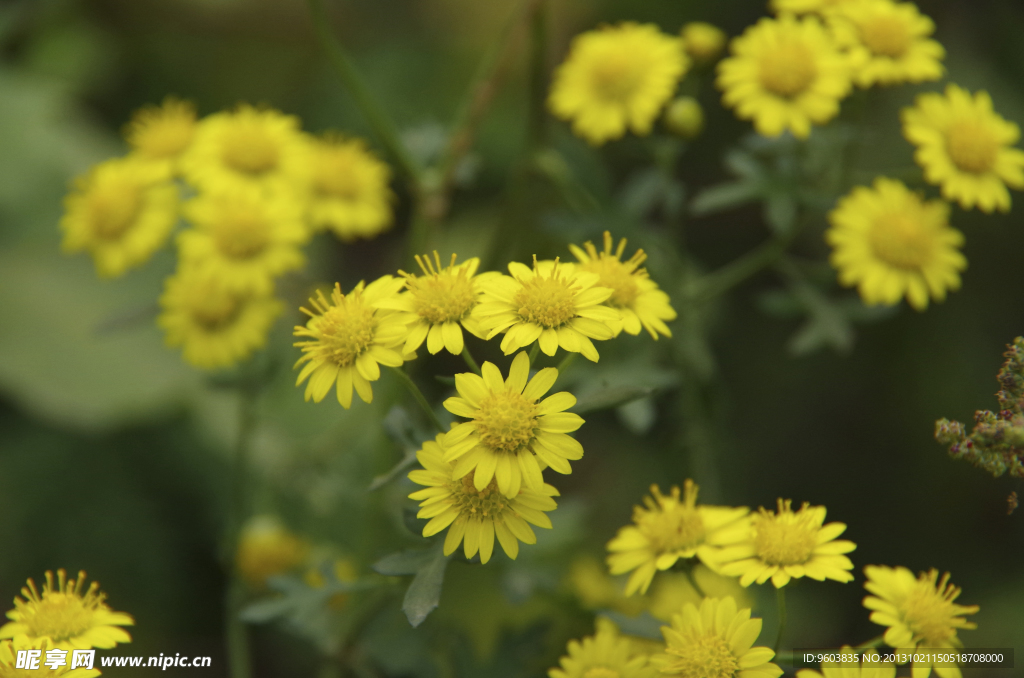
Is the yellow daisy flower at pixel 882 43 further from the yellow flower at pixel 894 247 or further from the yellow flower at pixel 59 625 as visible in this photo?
the yellow flower at pixel 59 625

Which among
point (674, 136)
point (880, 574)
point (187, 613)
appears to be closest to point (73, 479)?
point (187, 613)

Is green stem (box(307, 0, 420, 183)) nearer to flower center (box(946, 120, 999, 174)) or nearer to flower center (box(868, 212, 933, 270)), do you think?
flower center (box(868, 212, 933, 270))

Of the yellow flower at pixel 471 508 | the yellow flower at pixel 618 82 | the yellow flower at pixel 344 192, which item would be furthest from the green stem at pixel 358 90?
the yellow flower at pixel 471 508

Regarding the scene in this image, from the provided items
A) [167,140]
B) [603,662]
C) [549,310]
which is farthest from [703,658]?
[167,140]

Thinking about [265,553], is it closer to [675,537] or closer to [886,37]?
[675,537]

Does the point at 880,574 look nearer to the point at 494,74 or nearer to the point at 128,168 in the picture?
the point at 494,74
